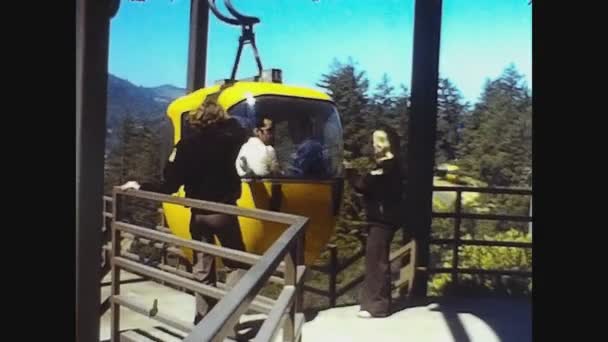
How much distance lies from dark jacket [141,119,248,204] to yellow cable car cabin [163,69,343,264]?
0.09 feet

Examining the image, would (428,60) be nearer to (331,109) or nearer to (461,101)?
(461,101)

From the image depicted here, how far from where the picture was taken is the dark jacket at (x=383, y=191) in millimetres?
1873

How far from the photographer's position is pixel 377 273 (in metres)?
1.98

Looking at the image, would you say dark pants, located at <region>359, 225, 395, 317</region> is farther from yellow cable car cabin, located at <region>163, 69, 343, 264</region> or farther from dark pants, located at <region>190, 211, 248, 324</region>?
dark pants, located at <region>190, 211, 248, 324</region>

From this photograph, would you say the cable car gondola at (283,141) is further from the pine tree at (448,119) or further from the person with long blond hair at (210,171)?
the pine tree at (448,119)

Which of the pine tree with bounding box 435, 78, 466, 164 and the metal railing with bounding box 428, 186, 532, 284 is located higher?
the pine tree with bounding box 435, 78, 466, 164

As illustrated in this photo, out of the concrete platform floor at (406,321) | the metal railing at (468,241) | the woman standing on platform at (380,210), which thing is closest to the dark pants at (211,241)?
the concrete platform floor at (406,321)

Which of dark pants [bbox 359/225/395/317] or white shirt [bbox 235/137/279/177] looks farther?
dark pants [bbox 359/225/395/317]

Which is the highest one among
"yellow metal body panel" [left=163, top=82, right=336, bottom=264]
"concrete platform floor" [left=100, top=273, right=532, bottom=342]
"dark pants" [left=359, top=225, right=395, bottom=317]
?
"yellow metal body panel" [left=163, top=82, right=336, bottom=264]

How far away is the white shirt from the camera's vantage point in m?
1.77

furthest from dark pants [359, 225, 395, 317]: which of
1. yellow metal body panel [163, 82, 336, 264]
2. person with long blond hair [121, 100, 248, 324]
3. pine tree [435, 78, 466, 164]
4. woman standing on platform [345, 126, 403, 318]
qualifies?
person with long blond hair [121, 100, 248, 324]

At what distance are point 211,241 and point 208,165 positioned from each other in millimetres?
231
